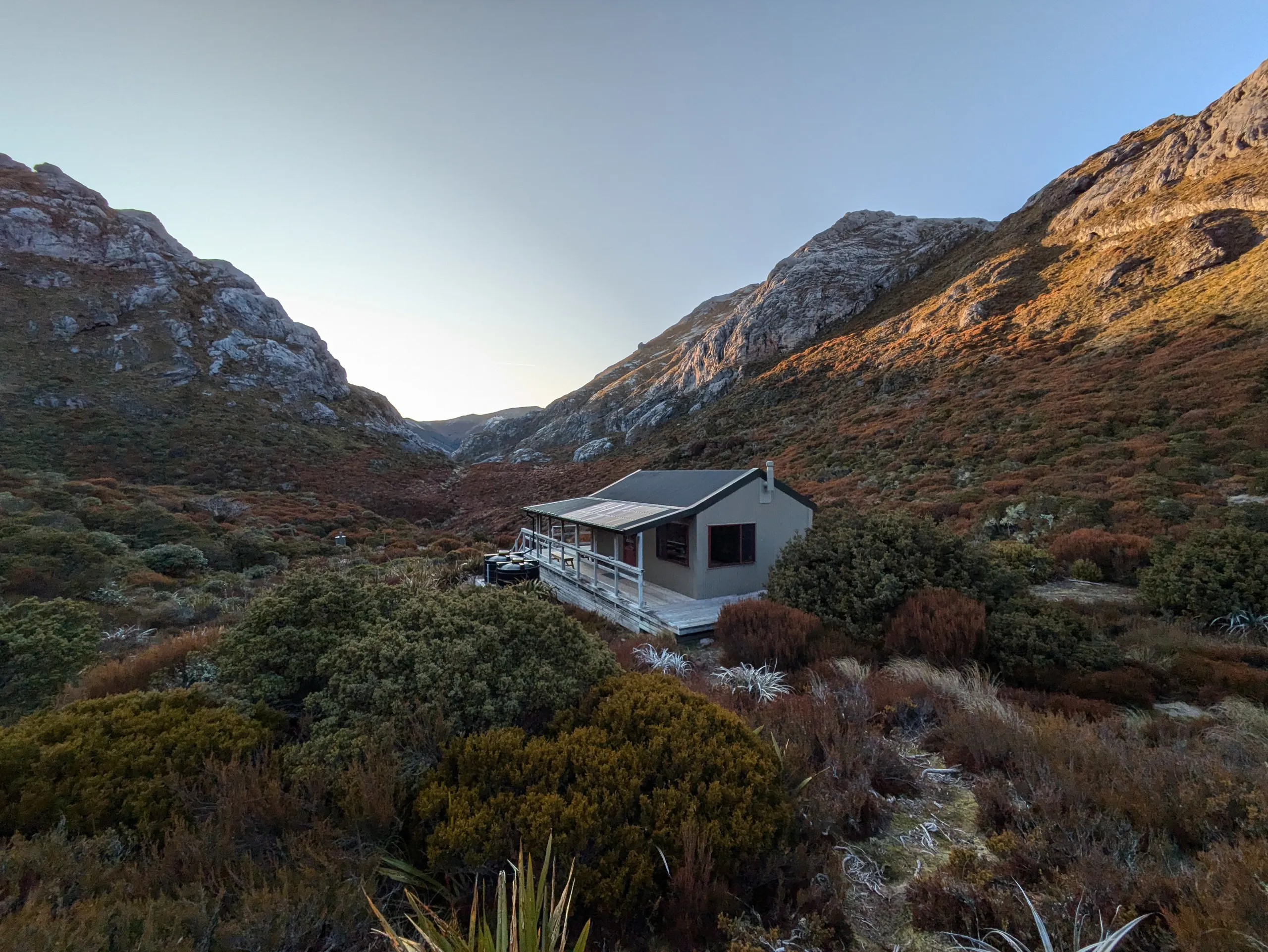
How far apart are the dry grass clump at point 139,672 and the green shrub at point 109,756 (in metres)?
1.03

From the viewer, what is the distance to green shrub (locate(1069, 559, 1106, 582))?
404 inches

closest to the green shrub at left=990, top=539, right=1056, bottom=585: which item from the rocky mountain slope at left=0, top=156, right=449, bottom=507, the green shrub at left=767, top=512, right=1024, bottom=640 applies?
the green shrub at left=767, top=512, right=1024, bottom=640

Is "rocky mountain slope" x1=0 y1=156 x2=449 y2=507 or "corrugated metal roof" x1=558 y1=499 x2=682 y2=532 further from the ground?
"rocky mountain slope" x1=0 y1=156 x2=449 y2=507

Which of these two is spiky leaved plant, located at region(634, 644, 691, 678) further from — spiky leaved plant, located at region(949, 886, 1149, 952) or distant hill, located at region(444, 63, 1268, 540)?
distant hill, located at region(444, 63, 1268, 540)

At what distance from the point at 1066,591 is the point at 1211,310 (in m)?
29.2

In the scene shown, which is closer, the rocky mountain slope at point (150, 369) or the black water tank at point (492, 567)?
the black water tank at point (492, 567)

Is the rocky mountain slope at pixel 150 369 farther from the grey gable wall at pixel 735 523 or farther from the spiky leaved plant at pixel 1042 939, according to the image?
the spiky leaved plant at pixel 1042 939

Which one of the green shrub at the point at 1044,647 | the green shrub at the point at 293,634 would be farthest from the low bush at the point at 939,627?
the green shrub at the point at 293,634

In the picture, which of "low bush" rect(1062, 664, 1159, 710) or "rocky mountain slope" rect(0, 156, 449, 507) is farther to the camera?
"rocky mountain slope" rect(0, 156, 449, 507)

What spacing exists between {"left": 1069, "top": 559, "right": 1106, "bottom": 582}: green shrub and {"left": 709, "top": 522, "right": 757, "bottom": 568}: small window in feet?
21.6

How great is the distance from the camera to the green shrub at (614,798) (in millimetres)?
2922

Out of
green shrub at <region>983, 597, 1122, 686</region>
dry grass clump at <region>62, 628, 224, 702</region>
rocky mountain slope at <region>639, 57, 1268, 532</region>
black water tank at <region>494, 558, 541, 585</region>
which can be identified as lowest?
black water tank at <region>494, 558, 541, 585</region>

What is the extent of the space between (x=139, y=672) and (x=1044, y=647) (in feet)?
34.9

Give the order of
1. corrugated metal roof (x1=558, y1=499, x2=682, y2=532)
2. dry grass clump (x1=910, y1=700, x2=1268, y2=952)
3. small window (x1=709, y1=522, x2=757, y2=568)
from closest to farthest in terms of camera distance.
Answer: dry grass clump (x1=910, y1=700, x2=1268, y2=952)
corrugated metal roof (x1=558, y1=499, x2=682, y2=532)
small window (x1=709, y1=522, x2=757, y2=568)
